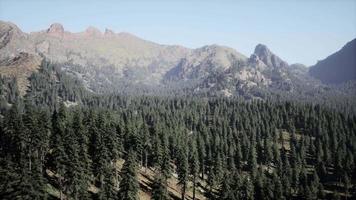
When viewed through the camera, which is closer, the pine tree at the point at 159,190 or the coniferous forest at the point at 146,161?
the coniferous forest at the point at 146,161

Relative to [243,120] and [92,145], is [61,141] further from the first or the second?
[243,120]

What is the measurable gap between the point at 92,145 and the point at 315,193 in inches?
2832

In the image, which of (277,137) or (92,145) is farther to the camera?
(277,137)

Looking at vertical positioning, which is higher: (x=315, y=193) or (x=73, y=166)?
(x=73, y=166)

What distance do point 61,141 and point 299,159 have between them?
99353mm

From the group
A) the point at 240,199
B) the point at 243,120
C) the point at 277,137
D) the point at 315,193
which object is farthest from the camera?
the point at 243,120

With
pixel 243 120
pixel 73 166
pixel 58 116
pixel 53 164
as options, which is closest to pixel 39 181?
pixel 73 166

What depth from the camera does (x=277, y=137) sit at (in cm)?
17875

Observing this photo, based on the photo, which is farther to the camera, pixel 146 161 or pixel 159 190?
pixel 146 161

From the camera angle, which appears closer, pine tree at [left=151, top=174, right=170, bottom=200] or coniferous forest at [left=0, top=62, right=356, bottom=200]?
coniferous forest at [left=0, top=62, right=356, bottom=200]

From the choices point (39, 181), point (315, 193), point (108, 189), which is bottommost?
point (315, 193)

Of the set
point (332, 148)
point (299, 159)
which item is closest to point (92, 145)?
point (299, 159)

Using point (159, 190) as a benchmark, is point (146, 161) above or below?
below

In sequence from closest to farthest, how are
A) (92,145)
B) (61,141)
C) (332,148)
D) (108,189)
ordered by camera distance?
(108,189) < (61,141) < (92,145) < (332,148)
